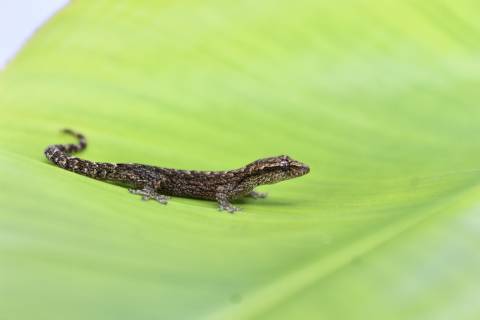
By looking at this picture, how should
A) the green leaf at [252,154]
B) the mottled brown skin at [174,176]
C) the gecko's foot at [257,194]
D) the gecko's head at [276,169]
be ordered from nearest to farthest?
the green leaf at [252,154] < the gecko's head at [276,169] < the mottled brown skin at [174,176] < the gecko's foot at [257,194]

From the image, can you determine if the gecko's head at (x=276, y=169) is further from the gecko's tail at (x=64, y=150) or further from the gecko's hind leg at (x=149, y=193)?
the gecko's tail at (x=64, y=150)

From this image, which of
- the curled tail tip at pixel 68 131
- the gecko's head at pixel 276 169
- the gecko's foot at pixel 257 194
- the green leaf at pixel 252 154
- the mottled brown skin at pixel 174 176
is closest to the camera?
the green leaf at pixel 252 154

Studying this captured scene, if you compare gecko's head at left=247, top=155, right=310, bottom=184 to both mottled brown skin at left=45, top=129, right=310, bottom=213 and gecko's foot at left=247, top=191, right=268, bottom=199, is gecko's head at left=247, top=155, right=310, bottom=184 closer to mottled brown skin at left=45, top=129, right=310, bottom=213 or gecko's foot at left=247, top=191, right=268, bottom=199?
mottled brown skin at left=45, top=129, right=310, bottom=213

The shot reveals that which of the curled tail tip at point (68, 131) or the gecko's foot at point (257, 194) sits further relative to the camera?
the gecko's foot at point (257, 194)

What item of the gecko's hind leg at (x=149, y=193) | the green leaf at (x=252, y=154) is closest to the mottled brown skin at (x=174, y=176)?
the gecko's hind leg at (x=149, y=193)

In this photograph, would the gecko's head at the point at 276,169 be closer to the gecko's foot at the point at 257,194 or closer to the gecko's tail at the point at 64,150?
the gecko's foot at the point at 257,194

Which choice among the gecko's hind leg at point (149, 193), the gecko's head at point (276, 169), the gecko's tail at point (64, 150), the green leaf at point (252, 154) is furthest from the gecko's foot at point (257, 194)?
the gecko's tail at point (64, 150)

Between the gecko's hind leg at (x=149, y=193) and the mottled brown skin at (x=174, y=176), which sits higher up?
the mottled brown skin at (x=174, y=176)

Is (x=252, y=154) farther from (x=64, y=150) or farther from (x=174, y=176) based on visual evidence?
(x=64, y=150)
